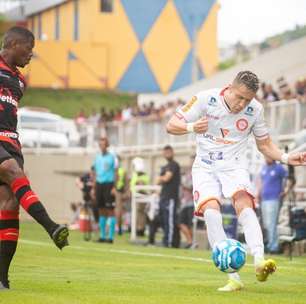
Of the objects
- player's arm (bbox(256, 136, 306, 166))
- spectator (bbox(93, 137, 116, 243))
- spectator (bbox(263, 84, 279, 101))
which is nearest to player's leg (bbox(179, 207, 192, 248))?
spectator (bbox(93, 137, 116, 243))

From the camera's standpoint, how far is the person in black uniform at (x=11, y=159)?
35.0 ft

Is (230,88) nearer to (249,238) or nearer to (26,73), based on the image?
(249,238)

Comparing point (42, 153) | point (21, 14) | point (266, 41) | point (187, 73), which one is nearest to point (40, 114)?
point (42, 153)

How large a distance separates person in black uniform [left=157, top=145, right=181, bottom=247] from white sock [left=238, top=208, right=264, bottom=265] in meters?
13.5

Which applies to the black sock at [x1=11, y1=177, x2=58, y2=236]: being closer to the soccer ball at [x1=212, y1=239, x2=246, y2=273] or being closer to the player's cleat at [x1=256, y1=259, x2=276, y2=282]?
the soccer ball at [x1=212, y1=239, x2=246, y2=273]

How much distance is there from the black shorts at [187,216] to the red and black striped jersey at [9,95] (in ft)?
48.2

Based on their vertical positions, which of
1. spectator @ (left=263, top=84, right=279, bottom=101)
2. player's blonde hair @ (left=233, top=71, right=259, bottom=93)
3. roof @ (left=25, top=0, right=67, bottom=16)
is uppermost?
roof @ (left=25, top=0, right=67, bottom=16)

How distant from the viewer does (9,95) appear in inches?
439

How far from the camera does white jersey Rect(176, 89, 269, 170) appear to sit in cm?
1175

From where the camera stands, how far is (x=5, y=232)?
36.0ft

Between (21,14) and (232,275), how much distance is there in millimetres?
65645

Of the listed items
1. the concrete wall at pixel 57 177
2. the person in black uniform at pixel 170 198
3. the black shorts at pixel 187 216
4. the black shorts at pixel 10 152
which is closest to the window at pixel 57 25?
the concrete wall at pixel 57 177

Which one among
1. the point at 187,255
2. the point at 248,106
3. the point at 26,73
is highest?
the point at 26,73

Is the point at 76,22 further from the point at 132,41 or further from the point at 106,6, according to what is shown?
the point at 132,41
